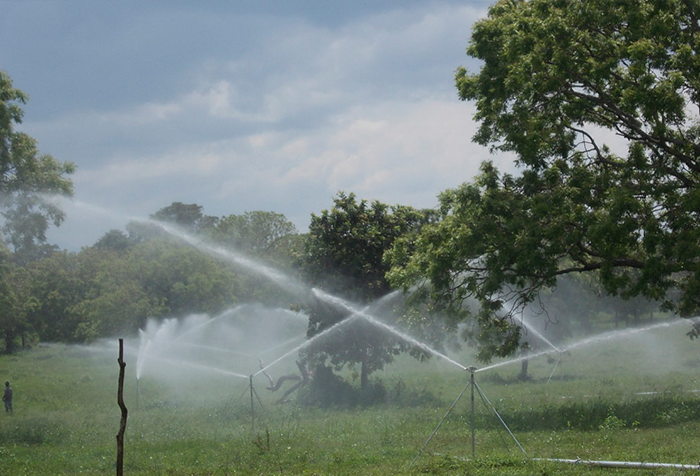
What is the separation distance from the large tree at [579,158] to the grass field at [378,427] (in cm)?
341

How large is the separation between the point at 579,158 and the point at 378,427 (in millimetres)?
9679

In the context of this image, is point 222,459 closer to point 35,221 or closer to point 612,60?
point 612,60

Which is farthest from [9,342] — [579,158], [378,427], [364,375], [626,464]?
[626,464]

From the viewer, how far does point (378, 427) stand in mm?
19984

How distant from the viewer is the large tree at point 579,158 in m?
17.2

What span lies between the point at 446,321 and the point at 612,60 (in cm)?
951

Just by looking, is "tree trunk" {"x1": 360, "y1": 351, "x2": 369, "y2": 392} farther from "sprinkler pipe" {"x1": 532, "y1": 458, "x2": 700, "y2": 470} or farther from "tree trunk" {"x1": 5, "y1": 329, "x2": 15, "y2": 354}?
"tree trunk" {"x1": 5, "y1": 329, "x2": 15, "y2": 354}

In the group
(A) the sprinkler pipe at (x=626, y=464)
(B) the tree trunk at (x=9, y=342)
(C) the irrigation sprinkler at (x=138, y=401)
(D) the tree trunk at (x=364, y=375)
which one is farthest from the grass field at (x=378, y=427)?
(B) the tree trunk at (x=9, y=342)

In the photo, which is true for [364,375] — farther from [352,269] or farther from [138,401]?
[138,401]

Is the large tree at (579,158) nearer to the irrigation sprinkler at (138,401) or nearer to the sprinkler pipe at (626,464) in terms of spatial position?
the sprinkler pipe at (626,464)

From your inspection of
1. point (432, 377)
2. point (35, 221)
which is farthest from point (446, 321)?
point (35, 221)

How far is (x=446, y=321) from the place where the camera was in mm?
22625

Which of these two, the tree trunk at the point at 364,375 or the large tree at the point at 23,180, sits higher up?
the large tree at the point at 23,180

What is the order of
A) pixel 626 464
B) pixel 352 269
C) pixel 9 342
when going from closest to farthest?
pixel 626 464, pixel 352 269, pixel 9 342
